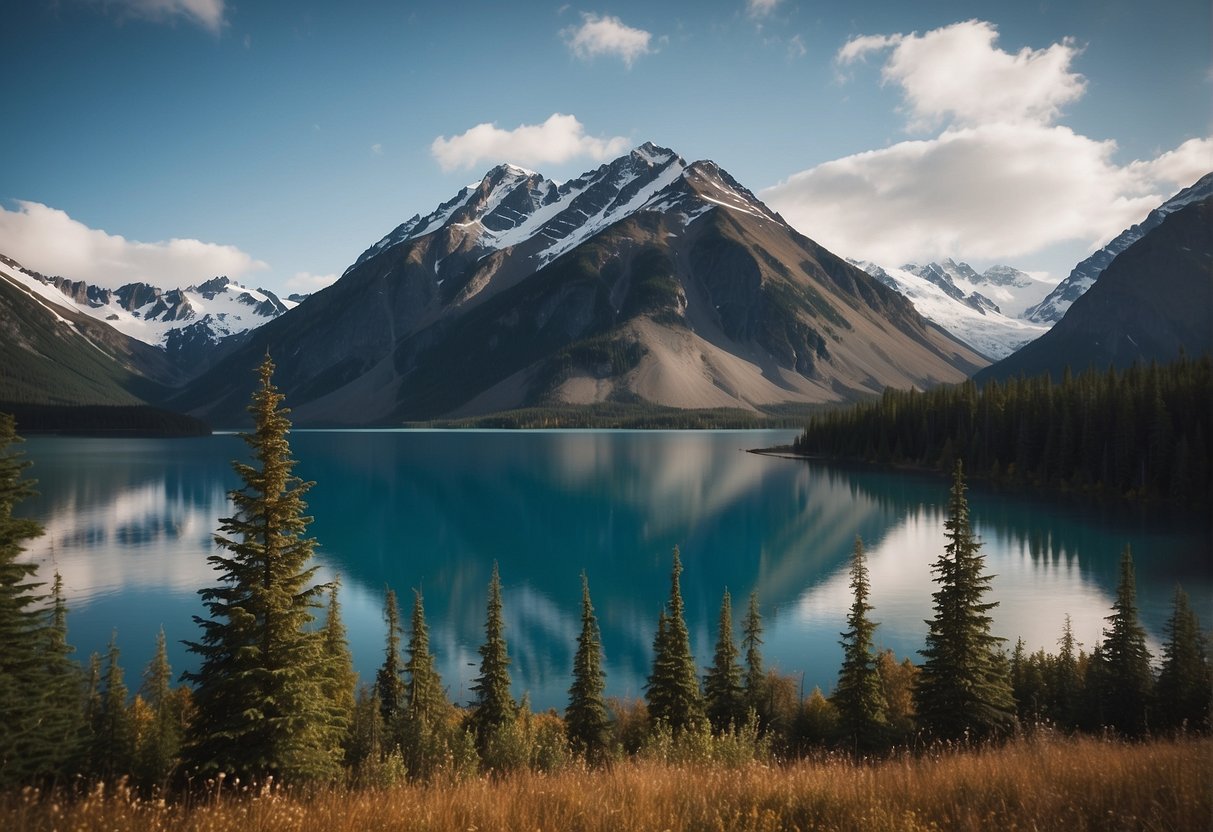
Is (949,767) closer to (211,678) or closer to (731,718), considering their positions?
(211,678)

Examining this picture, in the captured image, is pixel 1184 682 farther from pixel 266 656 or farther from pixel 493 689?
pixel 266 656

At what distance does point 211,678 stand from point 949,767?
15848 mm

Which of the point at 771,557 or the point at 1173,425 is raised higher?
the point at 1173,425

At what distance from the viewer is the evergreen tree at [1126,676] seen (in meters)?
24.8

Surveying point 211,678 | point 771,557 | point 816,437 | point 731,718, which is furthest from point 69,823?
point 816,437

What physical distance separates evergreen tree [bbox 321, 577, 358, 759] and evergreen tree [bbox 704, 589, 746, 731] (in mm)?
13801

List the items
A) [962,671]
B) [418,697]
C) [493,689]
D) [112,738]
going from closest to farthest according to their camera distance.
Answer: [112,738], [962,671], [493,689], [418,697]

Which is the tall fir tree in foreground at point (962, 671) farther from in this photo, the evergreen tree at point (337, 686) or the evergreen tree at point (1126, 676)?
the evergreen tree at point (337, 686)

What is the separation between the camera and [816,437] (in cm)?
17475

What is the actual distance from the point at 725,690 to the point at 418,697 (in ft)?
40.3

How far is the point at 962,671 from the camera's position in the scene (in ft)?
78.5

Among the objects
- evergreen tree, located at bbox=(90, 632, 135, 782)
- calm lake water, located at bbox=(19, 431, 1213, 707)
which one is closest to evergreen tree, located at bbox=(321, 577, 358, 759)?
evergreen tree, located at bbox=(90, 632, 135, 782)

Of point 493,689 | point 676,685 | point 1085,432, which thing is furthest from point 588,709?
point 1085,432

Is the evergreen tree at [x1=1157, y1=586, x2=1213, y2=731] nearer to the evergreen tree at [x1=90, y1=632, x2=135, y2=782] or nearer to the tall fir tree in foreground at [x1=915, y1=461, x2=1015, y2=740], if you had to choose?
the tall fir tree in foreground at [x1=915, y1=461, x2=1015, y2=740]
